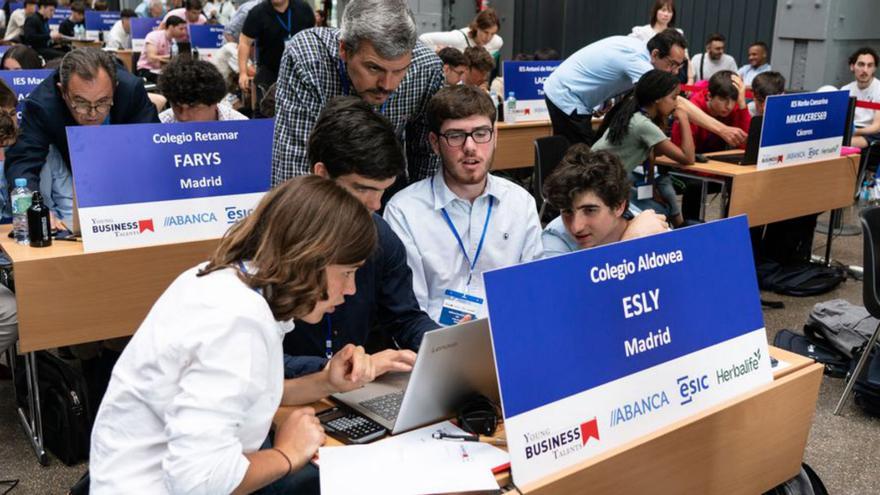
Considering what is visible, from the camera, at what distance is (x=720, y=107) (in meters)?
5.27

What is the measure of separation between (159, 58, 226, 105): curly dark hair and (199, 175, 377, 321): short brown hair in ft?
7.32

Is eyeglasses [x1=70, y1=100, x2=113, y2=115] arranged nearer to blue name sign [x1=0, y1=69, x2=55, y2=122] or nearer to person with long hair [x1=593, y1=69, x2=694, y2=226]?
blue name sign [x1=0, y1=69, x2=55, y2=122]

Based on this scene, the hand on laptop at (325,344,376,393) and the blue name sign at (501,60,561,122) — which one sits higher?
the blue name sign at (501,60,561,122)

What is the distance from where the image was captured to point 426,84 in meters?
2.62

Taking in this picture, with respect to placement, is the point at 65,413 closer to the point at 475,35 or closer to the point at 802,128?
the point at 802,128

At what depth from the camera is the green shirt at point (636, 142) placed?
14.1 feet

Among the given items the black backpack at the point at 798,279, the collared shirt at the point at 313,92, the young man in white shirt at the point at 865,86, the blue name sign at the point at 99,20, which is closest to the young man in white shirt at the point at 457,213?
the collared shirt at the point at 313,92

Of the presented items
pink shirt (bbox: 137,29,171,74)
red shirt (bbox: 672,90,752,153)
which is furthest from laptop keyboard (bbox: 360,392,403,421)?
pink shirt (bbox: 137,29,171,74)

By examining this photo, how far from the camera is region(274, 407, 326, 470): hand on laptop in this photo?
4.94 ft

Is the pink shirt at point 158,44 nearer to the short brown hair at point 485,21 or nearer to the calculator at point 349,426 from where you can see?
the short brown hair at point 485,21

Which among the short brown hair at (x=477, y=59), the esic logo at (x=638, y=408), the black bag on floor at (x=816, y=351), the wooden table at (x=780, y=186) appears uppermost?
the short brown hair at (x=477, y=59)

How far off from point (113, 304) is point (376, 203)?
1.41 metres

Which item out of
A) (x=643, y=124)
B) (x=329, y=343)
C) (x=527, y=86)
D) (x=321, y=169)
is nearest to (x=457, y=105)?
(x=321, y=169)

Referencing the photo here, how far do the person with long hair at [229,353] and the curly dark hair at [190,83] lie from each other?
87.6 inches
